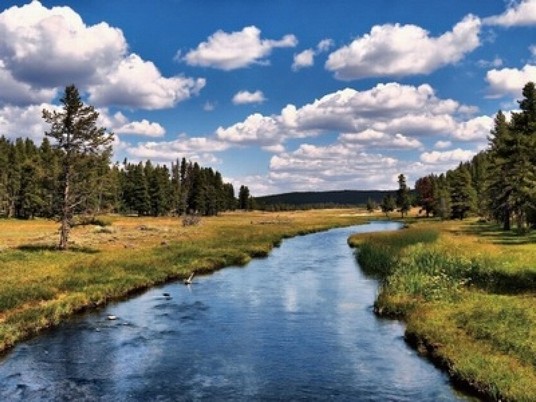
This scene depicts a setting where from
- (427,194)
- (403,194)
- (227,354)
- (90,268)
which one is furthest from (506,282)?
(403,194)

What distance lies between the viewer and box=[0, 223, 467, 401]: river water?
773 inches

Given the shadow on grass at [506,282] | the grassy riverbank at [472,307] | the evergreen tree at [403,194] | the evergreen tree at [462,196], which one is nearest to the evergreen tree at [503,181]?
the grassy riverbank at [472,307]

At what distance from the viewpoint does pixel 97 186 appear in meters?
53.6

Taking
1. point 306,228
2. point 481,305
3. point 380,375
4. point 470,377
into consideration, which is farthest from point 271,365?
point 306,228

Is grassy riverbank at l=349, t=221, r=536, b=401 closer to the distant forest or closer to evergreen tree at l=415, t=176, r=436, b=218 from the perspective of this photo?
the distant forest

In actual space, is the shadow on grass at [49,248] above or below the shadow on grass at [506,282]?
above

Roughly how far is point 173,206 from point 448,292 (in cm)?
13770

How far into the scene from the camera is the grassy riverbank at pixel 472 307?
63.4 feet

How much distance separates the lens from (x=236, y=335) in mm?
27609

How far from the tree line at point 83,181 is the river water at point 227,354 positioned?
18947mm

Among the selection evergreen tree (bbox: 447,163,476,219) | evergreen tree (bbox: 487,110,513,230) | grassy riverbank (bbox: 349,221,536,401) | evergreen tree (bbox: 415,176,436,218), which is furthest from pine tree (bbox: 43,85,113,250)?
evergreen tree (bbox: 415,176,436,218)

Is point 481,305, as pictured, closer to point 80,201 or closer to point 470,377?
point 470,377

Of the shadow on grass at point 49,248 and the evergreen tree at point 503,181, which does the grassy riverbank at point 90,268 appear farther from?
the evergreen tree at point 503,181

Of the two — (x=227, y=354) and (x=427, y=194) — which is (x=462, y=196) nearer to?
(x=427, y=194)
